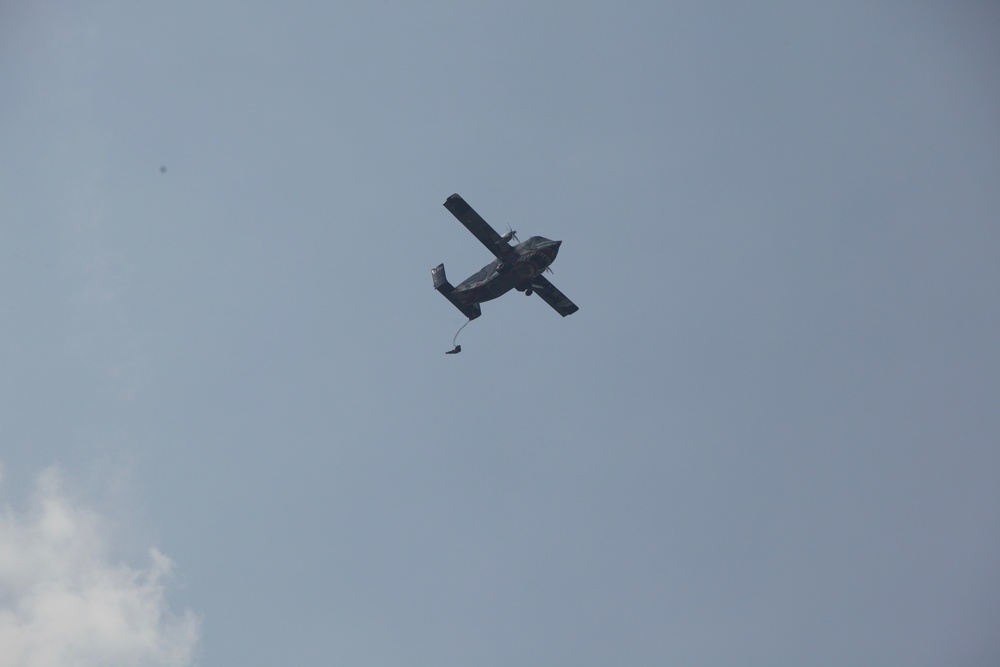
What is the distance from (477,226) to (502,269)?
3.50m

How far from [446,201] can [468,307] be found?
30.9 ft

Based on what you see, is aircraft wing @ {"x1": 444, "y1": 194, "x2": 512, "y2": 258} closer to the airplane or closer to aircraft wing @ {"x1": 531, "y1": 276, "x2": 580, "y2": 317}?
the airplane

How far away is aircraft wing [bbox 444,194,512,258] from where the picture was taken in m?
58.0

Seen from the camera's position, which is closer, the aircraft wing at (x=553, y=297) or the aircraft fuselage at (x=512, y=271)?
the aircraft fuselage at (x=512, y=271)

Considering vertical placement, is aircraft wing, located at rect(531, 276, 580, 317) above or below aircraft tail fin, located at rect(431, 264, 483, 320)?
below

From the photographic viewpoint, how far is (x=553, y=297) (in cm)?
6462

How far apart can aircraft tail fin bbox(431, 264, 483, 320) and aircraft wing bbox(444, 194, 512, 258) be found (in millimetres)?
6457

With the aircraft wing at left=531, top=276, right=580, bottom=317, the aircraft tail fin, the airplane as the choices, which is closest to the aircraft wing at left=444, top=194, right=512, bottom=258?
the airplane

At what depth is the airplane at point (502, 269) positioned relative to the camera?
190 ft

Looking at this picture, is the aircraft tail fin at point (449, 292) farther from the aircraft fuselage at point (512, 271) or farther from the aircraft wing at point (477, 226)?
the aircraft wing at point (477, 226)

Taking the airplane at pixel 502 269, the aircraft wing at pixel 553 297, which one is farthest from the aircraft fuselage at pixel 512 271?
the aircraft wing at pixel 553 297

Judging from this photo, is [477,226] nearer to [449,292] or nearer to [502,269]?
[502,269]

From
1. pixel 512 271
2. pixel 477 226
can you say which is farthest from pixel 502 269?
pixel 477 226

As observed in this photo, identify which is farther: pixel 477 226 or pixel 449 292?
pixel 449 292
